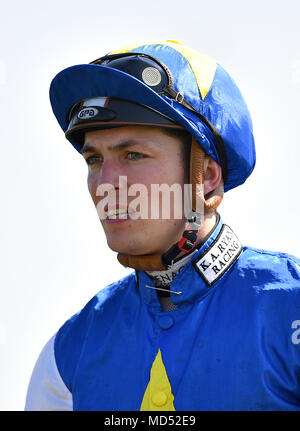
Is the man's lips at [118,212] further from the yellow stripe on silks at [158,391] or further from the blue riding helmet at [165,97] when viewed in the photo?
the yellow stripe on silks at [158,391]

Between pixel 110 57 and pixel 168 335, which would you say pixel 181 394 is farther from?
pixel 110 57

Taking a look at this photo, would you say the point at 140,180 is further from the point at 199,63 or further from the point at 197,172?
the point at 199,63

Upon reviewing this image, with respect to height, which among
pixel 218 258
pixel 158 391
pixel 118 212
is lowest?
pixel 158 391

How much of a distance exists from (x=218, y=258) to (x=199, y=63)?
99 centimetres

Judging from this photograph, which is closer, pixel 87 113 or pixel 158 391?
pixel 158 391

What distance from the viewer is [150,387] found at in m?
3.12

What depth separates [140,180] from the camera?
316 centimetres

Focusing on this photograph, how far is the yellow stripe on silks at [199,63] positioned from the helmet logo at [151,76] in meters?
0.21

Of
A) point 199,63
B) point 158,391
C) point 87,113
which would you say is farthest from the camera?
point 199,63

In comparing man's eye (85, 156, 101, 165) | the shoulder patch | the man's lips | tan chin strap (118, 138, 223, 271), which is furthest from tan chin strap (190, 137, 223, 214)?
man's eye (85, 156, 101, 165)

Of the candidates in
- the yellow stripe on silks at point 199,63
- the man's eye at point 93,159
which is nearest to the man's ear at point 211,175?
the yellow stripe on silks at point 199,63

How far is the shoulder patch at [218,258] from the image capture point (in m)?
3.26

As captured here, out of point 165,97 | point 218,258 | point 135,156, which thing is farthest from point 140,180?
Result: point 218,258

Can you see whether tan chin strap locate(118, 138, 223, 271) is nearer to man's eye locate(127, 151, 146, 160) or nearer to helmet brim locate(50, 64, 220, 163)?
helmet brim locate(50, 64, 220, 163)
